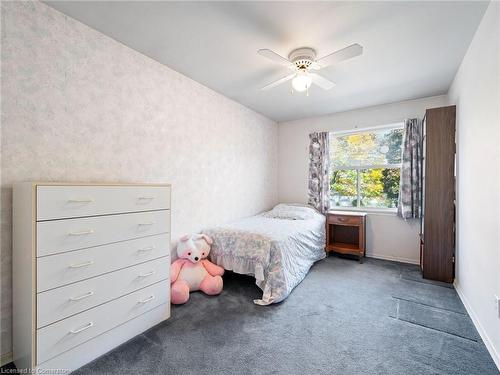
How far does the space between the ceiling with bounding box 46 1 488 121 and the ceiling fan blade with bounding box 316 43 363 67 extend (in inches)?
8.5

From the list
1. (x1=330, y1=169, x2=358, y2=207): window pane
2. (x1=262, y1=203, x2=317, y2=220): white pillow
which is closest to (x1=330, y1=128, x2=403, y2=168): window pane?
(x1=330, y1=169, x2=358, y2=207): window pane

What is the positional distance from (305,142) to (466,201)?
2.55m

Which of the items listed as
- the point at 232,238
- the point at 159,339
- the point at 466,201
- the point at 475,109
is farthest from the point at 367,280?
the point at 159,339

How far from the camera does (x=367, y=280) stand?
2.80m

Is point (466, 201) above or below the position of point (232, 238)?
above

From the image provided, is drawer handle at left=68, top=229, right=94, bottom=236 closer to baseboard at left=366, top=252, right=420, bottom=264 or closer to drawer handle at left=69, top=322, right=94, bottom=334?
drawer handle at left=69, top=322, right=94, bottom=334

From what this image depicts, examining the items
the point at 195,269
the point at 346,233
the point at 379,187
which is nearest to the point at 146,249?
the point at 195,269

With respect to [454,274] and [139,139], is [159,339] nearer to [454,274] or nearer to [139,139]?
[139,139]

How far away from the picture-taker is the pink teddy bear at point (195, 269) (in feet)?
A: 7.77

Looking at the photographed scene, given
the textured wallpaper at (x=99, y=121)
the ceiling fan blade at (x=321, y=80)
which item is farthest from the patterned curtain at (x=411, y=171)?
the textured wallpaper at (x=99, y=121)

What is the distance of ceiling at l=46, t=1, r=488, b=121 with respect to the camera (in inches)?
65.1

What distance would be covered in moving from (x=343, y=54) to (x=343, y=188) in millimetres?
2631

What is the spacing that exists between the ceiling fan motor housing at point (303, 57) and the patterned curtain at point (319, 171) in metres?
2.01

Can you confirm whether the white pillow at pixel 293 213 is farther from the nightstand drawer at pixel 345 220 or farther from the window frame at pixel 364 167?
the window frame at pixel 364 167
